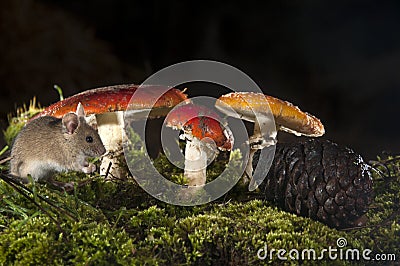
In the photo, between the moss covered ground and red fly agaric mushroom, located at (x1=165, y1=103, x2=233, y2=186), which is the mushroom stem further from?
the moss covered ground

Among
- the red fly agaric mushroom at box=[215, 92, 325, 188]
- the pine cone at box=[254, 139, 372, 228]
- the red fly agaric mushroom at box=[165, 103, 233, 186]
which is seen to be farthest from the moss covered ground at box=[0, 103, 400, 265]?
the red fly agaric mushroom at box=[215, 92, 325, 188]

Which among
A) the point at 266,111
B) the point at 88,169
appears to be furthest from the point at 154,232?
the point at 266,111

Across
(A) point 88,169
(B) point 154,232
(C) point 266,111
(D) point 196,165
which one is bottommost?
(B) point 154,232

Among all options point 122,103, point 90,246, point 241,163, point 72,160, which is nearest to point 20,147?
point 72,160

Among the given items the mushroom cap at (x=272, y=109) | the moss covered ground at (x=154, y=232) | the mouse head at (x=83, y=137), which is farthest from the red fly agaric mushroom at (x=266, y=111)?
the mouse head at (x=83, y=137)

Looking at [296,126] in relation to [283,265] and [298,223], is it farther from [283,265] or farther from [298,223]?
[283,265]

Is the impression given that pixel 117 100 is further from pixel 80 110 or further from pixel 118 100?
pixel 80 110
